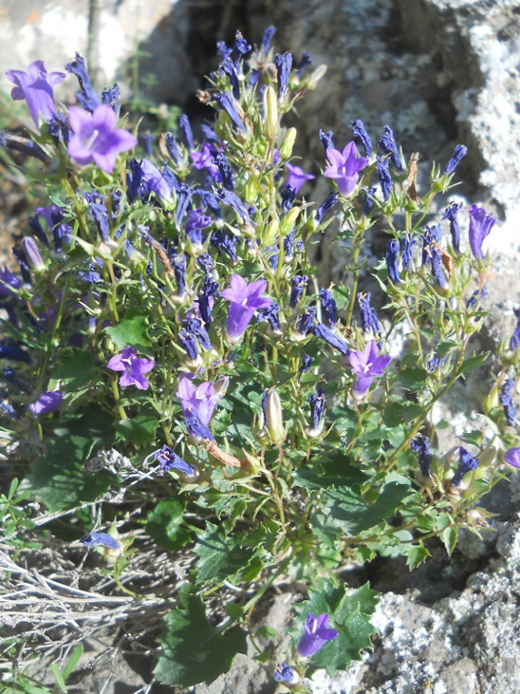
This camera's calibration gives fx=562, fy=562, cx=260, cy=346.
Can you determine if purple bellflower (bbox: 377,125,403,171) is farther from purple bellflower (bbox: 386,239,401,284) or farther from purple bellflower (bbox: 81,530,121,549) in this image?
purple bellflower (bbox: 81,530,121,549)

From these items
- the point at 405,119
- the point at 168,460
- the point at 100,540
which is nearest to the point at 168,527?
the point at 100,540

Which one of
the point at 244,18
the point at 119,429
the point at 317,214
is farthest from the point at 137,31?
the point at 119,429

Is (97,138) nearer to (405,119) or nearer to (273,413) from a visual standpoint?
(273,413)

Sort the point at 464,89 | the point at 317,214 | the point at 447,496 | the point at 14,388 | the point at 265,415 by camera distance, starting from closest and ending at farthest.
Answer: the point at 265,415 → the point at 447,496 → the point at 317,214 → the point at 14,388 → the point at 464,89

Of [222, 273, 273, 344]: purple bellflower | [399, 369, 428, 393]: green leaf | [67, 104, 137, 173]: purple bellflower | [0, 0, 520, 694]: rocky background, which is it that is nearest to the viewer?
[67, 104, 137, 173]: purple bellflower

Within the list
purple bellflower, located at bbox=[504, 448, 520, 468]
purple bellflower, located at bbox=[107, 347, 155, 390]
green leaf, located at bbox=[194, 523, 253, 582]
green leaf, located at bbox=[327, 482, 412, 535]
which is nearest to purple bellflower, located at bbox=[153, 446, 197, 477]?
purple bellflower, located at bbox=[107, 347, 155, 390]

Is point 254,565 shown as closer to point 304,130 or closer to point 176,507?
point 176,507

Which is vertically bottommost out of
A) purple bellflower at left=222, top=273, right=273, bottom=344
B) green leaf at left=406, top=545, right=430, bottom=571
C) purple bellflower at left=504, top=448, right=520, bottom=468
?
green leaf at left=406, top=545, right=430, bottom=571

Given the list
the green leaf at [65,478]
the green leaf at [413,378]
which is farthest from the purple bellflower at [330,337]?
the green leaf at [65,478]
